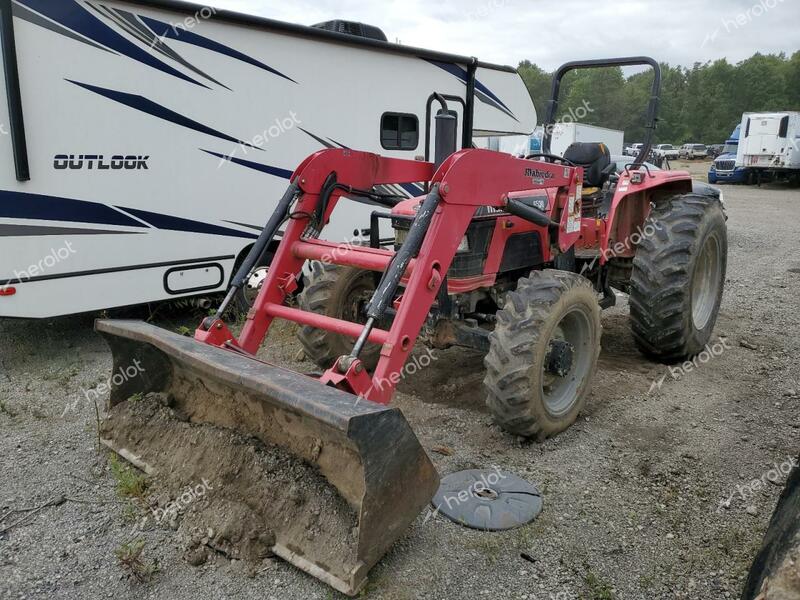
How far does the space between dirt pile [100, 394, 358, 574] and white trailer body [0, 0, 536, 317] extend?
7.94ft

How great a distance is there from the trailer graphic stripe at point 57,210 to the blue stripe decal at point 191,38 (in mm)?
1560

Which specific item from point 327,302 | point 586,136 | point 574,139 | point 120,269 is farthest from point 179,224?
point 586,136

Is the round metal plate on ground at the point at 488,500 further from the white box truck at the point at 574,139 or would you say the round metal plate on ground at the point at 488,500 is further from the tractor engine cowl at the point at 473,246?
the white box truck at the point at 574,139

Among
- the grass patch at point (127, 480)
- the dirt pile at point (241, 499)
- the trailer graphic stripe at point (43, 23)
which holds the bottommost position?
the grass patch at point (127, 480)

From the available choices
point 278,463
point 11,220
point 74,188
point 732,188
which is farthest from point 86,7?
point 732,188

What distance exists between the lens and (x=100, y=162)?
16.9 feet

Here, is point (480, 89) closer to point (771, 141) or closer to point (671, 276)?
point (671, 276)

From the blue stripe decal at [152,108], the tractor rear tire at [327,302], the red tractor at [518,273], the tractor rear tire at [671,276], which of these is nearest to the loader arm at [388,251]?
the red tractor at [518,273]

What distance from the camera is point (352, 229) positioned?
277 inches

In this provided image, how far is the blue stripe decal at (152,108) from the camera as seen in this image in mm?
5133

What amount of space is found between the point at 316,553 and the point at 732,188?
87.5 feet

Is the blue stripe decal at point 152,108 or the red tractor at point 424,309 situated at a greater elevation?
the blue stripe decal at point 152,108

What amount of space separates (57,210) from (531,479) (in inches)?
159

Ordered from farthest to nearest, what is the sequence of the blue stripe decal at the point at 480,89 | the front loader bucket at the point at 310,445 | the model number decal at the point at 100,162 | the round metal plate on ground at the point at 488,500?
the blue stripe decal at the point at 480,89, the model number decal at the point at 100,162, the round metal plate on ground at the point at 488,500, the front loader bucket at the point at 310,445
